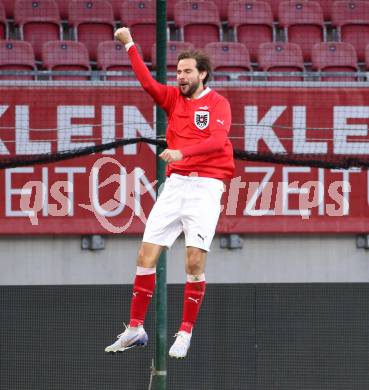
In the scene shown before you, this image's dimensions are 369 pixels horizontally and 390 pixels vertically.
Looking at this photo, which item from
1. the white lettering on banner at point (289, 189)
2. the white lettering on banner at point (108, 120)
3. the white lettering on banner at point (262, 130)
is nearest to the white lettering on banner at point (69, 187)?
the white lettering on banner at point (108, 120)

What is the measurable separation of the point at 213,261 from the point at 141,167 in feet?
3.45

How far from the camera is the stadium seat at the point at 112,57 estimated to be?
1148 cm

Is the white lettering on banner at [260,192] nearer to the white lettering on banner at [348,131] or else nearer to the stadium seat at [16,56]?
the white lettering on banner at [348,131]

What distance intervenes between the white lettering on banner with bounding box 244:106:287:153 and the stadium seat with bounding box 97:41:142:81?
2223 mm

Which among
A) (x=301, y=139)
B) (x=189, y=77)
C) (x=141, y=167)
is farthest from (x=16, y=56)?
(x=189, y=77)

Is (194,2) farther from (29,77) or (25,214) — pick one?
(25,214)

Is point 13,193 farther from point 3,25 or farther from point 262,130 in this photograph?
point 3,25

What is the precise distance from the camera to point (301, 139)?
953 centimetres

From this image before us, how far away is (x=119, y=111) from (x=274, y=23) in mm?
3825

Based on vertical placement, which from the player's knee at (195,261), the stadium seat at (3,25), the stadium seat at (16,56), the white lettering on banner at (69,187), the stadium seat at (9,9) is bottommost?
the player's knee at (195,261)

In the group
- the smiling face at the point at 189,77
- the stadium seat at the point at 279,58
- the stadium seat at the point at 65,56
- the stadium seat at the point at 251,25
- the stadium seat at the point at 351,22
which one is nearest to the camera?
the smiling face at the point at 189,77

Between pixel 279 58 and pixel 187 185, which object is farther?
pixel 279 58

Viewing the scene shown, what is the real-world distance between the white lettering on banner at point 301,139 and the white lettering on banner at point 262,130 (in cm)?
12

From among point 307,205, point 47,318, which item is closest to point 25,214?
point 47,318
